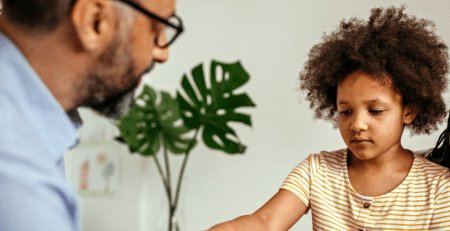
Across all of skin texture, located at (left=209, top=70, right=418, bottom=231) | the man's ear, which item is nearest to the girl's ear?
skin texture, located at (left=209, top=70, right=418, bottom=231)

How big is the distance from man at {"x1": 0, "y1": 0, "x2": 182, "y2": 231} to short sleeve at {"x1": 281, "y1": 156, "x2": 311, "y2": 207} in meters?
0.60

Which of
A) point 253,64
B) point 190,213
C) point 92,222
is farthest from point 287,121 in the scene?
point 92,222

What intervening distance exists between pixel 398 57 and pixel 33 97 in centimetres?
89

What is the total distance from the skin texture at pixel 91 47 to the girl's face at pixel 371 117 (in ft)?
1.96

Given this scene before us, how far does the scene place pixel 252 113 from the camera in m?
2.12

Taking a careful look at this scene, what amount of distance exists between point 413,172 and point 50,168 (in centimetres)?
90

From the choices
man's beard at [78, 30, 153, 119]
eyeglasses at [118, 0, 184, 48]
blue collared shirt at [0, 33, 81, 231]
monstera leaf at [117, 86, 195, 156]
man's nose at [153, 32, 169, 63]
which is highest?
eyeglasses at [118, 0, 184, 48]

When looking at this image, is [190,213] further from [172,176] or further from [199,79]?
[199,79]

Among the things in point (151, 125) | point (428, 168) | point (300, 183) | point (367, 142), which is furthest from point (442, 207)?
point (151, 125)

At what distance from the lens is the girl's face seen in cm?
93

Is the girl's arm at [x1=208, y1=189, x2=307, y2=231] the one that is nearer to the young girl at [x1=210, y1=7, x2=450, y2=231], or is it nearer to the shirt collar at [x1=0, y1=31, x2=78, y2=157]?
the young girl at [x1=210, y1=7, x2=450, y2=231]

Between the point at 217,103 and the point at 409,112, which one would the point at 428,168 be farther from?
the point at 217,103

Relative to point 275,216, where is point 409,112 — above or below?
above

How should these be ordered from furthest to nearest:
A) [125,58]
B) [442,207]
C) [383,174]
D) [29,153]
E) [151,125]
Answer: [151,125] < [383,174] < [442,207] < [125,58] < [29,153]
